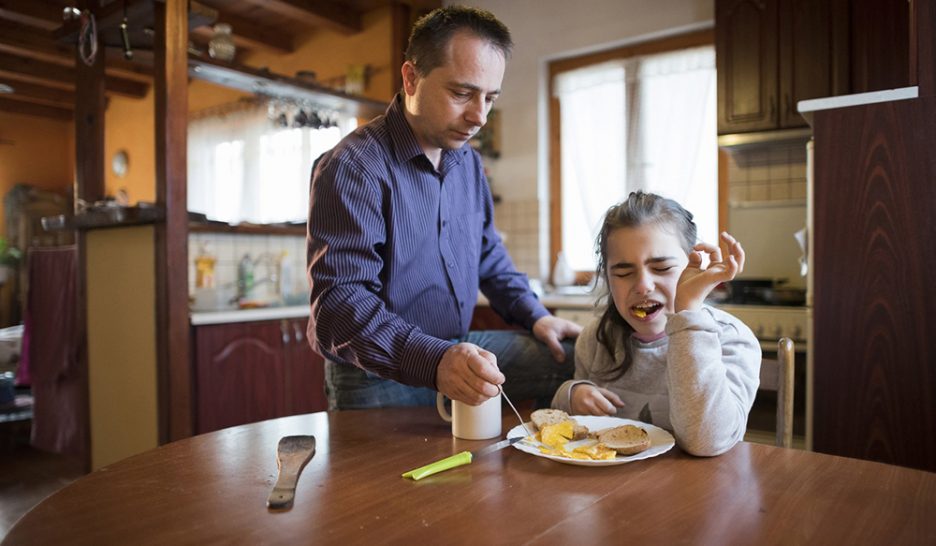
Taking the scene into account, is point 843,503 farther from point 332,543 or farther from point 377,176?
point 377,176

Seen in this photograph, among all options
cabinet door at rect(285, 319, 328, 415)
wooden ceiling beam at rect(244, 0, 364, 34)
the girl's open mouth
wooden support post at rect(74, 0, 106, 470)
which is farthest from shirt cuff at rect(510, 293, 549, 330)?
wooden ceiling beam at rect(244, 0, 364, 34)

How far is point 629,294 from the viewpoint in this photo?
132cm

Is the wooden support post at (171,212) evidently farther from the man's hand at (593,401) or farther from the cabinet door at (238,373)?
the man's hand at (593,401)

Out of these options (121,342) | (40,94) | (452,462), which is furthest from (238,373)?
(40,94)

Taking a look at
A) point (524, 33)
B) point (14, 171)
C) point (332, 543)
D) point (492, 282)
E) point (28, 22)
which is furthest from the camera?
point (14, 171)

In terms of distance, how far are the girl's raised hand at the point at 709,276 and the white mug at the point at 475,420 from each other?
13.8 inches

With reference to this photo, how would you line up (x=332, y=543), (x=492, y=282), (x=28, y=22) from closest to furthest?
1. (x=332, y=543)
2. (x=492, y=282)
3. (x=28, y=22)

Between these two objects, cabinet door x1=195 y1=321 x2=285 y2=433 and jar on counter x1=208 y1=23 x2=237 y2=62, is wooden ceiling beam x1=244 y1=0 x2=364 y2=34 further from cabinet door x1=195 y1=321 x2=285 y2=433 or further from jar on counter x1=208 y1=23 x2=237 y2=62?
cabinet door x1=195 y1=321 x2=285 y2=433

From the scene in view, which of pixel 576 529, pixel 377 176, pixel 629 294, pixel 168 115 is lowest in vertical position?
pixel 576 529

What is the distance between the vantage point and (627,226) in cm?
135

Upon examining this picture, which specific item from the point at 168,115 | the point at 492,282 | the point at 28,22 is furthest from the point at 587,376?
the point at 28,22

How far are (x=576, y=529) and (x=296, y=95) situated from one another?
3357mm

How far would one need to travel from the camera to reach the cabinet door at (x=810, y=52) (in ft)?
10.2

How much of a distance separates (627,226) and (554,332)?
0.38 metres
